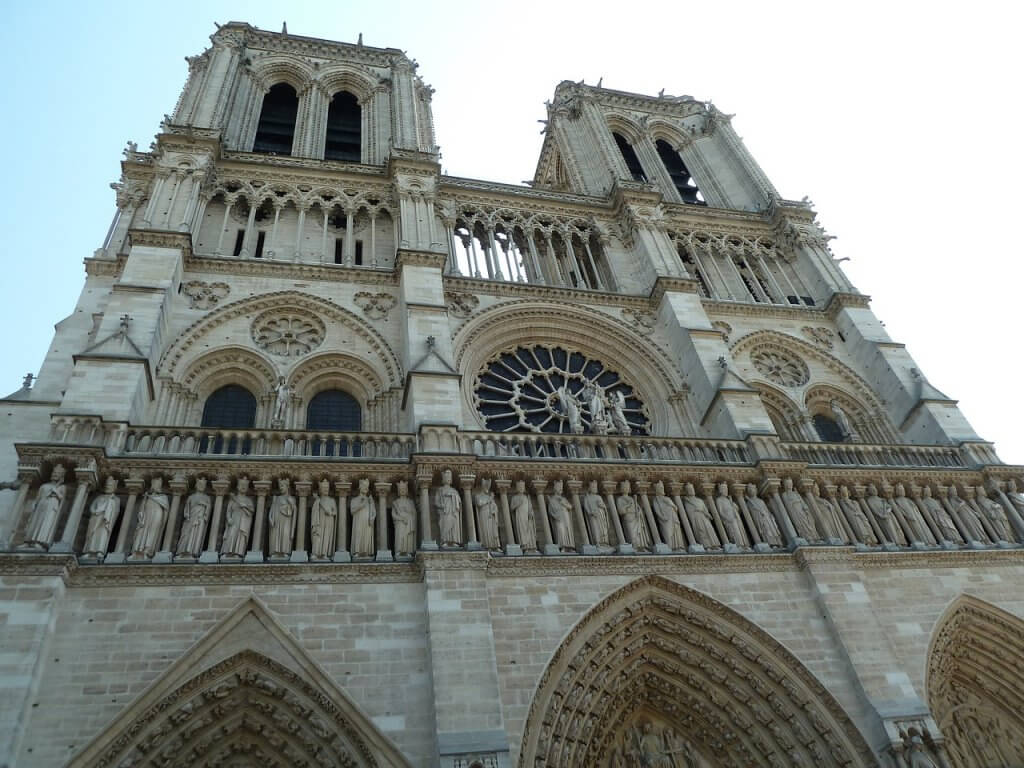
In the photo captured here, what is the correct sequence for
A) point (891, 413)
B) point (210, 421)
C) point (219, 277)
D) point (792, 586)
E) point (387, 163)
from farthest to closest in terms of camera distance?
point (387, 163) → point (891, 413) → point (219, 277) → point (210, 421) → point (792, 586)

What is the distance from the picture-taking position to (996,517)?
12.4m

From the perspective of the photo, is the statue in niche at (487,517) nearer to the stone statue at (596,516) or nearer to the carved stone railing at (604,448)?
the carved stone railing at (604,448)

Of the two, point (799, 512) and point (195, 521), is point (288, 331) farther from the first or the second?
point (799, 512)

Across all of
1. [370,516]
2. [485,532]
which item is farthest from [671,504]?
[370,516]

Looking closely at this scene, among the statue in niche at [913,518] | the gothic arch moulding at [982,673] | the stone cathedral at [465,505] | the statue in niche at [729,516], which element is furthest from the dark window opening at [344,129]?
the gothic arch moulding at [982,673]

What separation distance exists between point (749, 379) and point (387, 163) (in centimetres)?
945

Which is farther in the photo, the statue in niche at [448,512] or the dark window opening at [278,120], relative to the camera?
the dark window opening at [278,120]

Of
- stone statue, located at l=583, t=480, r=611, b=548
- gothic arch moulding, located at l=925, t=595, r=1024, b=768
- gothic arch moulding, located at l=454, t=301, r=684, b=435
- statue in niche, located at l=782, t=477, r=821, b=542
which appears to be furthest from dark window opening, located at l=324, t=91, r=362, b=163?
gothic arch moulding, located at l=925, t=595, r=1024, b=768

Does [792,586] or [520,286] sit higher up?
[520,286]

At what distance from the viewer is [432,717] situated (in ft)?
26.8

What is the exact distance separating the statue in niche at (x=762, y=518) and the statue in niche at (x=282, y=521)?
6767 mm

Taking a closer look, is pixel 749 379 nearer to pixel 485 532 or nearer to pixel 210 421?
pixel 485 532

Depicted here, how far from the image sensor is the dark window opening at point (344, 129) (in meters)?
19.8

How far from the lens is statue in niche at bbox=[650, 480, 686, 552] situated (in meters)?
10.7
